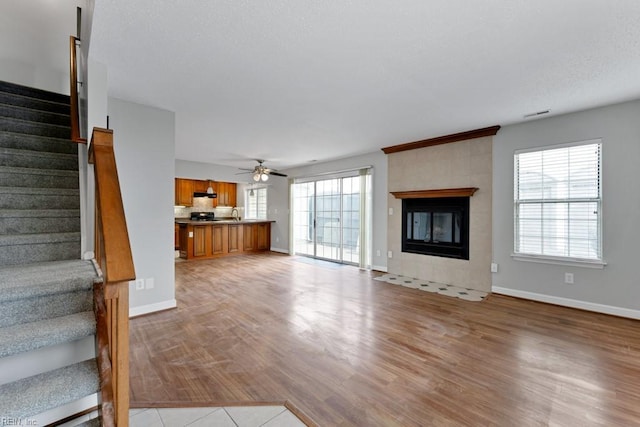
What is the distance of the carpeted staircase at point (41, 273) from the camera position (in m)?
1.30

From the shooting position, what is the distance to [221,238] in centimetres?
740

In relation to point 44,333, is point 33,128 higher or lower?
higher

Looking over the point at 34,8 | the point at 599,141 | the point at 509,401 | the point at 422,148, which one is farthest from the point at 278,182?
the point at 509,401

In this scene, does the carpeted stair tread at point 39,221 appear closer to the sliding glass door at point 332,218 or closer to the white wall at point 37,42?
the white wall at point 37,42

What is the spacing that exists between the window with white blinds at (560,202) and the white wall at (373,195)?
7.59 ft

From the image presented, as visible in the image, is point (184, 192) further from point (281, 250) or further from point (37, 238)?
point (37, 238)

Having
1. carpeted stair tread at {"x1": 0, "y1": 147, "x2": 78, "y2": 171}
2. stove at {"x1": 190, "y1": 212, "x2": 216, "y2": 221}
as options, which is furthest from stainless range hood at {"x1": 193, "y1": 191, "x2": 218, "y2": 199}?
carpeted stair tread at {"x1": 0, "y1": 147, "x2": 78, "y2": 171}

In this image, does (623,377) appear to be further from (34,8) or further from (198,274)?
(34,8)

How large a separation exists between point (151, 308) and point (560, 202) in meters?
5.42

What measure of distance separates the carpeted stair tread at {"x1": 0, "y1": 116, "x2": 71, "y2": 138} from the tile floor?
2987 millimetres

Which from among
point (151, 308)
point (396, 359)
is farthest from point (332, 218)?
point (396, 359)

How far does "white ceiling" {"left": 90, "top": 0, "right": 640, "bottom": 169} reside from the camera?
180 centimetres

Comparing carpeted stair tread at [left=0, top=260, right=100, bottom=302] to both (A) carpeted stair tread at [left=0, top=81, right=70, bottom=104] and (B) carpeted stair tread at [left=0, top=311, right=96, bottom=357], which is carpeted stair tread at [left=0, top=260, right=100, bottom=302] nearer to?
(B) carpeted stair tread at [left=0, top=311, right=96, bottom=357]

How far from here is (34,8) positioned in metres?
3.10
